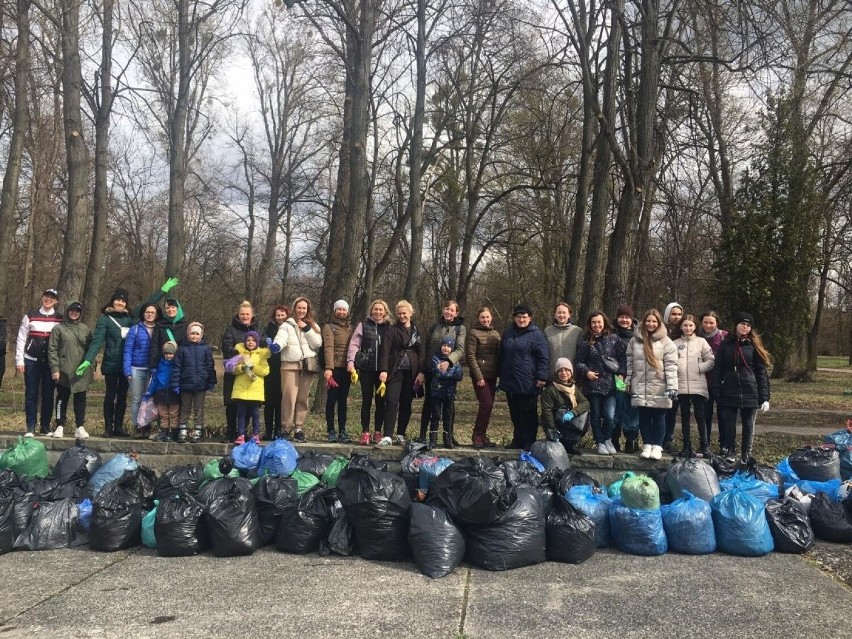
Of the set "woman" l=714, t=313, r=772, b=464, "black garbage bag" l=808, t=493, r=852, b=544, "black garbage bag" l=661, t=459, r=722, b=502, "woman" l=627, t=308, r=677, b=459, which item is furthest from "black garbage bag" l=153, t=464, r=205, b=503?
"woman" l=714, t=313, r=772, b=464

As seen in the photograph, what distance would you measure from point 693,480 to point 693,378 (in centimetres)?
156

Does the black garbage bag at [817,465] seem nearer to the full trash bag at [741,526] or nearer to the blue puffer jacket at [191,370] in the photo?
the full trash bag at [741,526]

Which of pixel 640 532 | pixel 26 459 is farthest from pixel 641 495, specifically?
pixel 26 459

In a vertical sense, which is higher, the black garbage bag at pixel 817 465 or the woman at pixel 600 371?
the woman at pixel 600 371

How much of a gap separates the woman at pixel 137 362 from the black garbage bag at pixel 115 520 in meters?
2.20

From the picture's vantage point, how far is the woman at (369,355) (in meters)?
7.50

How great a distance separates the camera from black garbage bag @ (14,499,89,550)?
545 centimetres

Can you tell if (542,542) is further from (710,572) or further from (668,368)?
(668,368)

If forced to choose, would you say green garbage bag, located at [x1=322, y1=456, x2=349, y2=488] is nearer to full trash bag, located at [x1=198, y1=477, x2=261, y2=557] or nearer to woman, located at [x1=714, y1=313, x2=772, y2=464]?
full trash bag, located at [x1=198, y1=477, x2=261, y2=557]

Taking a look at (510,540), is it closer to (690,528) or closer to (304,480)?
(690,528)

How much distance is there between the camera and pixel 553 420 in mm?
7184

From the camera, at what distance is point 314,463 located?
672 centimetres

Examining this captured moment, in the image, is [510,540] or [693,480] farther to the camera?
[693,480]

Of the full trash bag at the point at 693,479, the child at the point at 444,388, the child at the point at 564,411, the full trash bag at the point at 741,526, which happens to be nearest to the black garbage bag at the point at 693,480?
the full trash bag at the point at 693,479
